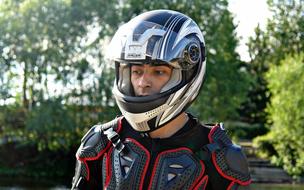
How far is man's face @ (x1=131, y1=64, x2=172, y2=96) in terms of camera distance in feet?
11.5

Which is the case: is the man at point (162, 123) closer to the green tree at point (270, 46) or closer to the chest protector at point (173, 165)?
the chest protector at point (173, 165)

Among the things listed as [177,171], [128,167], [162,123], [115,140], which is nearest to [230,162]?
[177,171]

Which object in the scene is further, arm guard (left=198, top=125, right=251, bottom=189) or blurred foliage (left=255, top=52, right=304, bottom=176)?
blurred foliage (left=255, top=52, right=304, bottom=176)

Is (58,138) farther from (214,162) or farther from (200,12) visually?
(214,162)

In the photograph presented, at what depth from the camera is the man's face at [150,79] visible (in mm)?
3490

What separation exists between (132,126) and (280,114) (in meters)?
28.8

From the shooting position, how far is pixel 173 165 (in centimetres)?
350

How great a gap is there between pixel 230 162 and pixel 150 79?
26.0 inches

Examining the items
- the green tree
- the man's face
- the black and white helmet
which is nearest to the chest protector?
the black and white helmet

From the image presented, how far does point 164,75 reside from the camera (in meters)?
3.53

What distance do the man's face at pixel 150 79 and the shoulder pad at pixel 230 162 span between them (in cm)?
46

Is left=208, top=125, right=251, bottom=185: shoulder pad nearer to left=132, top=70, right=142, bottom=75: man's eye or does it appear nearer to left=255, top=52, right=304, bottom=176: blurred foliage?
left=132, top=70, right=142, bottom=75: man's eye

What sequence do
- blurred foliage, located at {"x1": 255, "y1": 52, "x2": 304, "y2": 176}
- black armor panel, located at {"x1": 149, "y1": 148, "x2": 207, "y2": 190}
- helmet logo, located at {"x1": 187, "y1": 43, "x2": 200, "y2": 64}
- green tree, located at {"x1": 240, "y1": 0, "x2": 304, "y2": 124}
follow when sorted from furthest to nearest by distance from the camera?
green tree, located at {"x1": 240, "y1": 0, "x2": 304, "y2": 124} → blurred foliage, located at {"x1": 255, "y1": 52, "x2": 304, "y2": 176} → helmet logo, located at {"x1": 187, "y1": 43, "x2": 200, "y2": 64} → black armor panel, located at {"x1": 149, "y1": 148, "x2": 207, "y2": 190}

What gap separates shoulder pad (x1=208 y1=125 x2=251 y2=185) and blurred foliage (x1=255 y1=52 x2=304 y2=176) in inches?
1090
